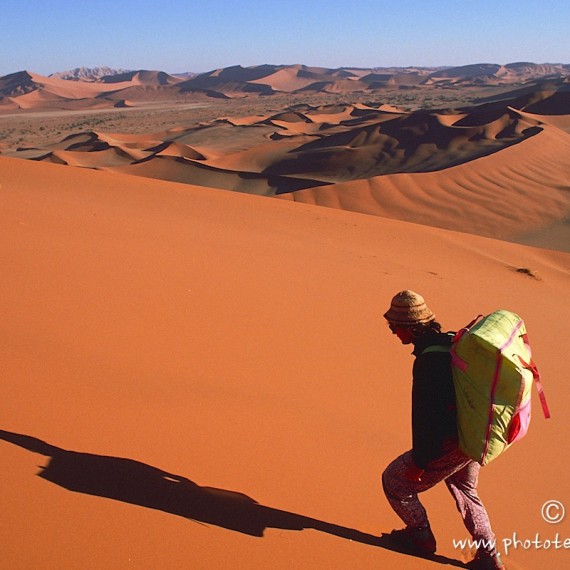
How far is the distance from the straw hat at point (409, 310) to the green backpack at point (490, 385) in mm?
177

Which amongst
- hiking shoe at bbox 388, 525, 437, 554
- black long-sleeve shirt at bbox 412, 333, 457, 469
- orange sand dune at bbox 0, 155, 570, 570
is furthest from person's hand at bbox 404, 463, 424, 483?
orange sand dune at bbox 0, 155, 570, 570

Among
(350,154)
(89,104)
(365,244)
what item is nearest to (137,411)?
(365,244)

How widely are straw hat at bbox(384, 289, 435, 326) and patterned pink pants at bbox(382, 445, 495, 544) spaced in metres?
0.51

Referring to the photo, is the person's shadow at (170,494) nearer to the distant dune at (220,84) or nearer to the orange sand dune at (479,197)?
the orange sand dune at (479,197)

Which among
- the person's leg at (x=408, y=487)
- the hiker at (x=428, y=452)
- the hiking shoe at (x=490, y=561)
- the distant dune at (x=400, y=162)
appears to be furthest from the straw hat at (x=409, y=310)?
the distant dune at (x=400, y=162)

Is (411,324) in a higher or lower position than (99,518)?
higher

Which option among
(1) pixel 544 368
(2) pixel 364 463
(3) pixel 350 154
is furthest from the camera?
(3) pixel 350 154

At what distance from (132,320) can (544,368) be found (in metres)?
3.12

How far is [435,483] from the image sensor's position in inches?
95.7

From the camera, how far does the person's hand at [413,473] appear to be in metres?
2.38

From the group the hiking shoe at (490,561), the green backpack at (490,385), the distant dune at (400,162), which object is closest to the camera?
the green backpack at (490,385)

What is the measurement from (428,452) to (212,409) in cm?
136

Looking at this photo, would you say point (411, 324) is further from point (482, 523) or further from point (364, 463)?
point (364, 463)

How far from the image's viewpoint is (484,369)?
6.94ft
